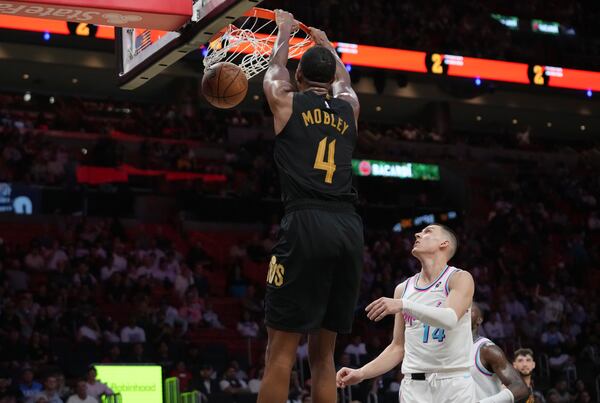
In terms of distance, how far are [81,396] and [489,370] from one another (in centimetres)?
639

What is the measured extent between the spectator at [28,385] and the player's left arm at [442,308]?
7979 mm

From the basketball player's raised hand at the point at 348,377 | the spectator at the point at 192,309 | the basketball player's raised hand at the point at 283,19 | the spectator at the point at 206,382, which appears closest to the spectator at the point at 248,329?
the spectator at the point at 192,309

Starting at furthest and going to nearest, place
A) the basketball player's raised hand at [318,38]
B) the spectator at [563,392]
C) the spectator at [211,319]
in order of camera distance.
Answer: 1. the spectator at [211,319]
2. the spectator at [563,392]
3. the basketball player's raised hand at [318,38]

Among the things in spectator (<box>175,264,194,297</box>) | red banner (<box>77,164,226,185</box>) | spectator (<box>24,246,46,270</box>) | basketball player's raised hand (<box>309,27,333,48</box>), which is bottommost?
spectator (<box>175,264,194,297</box>)

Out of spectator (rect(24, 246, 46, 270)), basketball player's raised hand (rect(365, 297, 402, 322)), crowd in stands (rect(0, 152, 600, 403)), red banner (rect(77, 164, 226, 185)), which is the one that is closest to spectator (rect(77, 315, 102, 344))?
crowd in stands (rect(0, 152, 600, 403))

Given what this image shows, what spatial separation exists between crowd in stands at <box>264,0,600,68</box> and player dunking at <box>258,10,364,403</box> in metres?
19.7

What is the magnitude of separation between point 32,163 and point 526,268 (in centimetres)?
1113

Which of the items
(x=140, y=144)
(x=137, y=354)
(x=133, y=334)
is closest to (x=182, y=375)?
(x=137, y=354)

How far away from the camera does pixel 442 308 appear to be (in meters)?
5.87

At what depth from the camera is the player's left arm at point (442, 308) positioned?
510 cm

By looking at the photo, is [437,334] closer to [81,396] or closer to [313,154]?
[313,154]

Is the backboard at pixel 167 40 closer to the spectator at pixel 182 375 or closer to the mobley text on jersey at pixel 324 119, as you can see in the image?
the mobley text on jersey at pixel 324 119

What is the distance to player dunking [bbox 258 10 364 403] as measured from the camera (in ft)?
15.6

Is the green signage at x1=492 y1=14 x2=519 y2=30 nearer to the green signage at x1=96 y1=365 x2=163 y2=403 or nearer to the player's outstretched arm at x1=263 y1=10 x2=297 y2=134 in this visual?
the green signage at x1=96 y1=365 x2=163 y2=403
